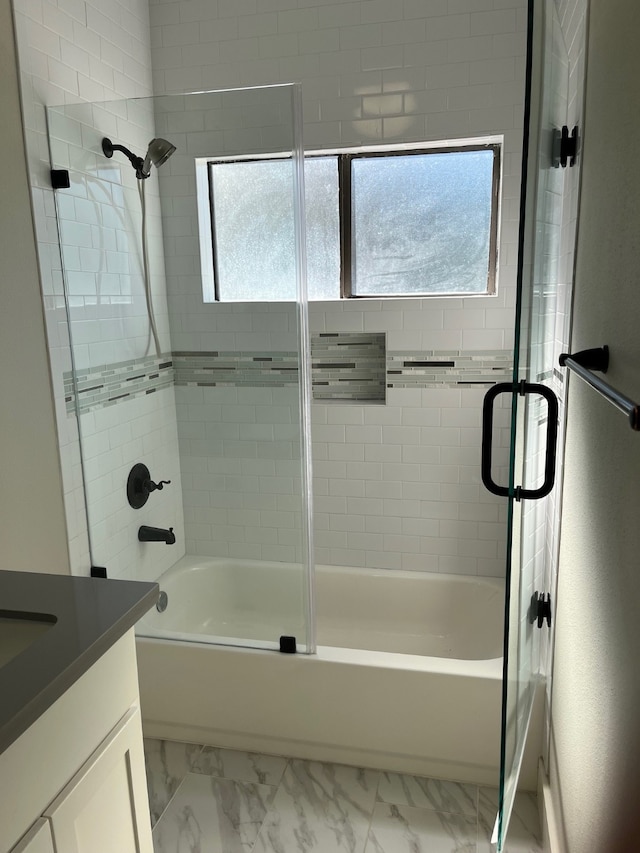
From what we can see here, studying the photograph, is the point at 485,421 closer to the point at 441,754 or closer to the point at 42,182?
the point at 441,754

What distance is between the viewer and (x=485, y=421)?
168 cm

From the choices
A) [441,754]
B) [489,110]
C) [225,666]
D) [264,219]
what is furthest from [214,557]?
[489,110]

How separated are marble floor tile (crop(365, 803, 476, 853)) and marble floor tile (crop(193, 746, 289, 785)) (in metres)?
0.39

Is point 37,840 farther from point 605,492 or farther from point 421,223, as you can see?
point 421,223

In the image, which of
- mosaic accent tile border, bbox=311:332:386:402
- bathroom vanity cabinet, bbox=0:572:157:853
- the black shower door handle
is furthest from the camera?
mosaic accent tile border, bbox=311:332:386:402

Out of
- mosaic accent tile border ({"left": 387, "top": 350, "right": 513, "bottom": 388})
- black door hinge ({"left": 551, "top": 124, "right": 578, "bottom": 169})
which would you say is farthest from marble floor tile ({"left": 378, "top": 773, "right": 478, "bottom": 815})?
black door hinge ({"left": 551, "top": 124, "right": 578, "bottom": 169})

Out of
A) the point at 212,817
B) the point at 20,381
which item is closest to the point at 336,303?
the point at 20,381

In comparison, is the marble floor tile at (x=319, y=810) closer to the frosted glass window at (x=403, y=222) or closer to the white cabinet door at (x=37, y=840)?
the white cabinet door at (x=37, y=840)

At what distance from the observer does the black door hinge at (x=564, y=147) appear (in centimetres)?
166

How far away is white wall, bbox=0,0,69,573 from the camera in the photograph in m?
2.06

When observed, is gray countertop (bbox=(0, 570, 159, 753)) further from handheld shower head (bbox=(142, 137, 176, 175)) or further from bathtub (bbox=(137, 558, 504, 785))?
handheld shower head (bbox=(142, 137, 176, 175))

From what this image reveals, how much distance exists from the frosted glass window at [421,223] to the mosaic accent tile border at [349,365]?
24cm

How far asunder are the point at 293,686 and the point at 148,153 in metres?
1.97

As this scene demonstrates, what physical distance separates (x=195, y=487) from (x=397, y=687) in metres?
1.08
